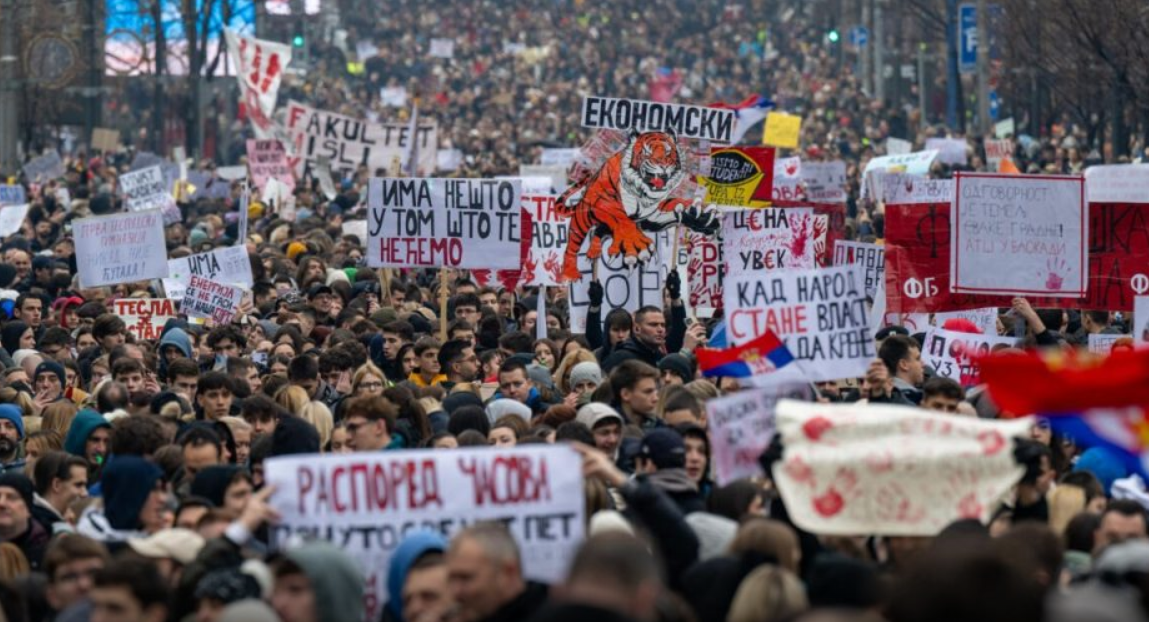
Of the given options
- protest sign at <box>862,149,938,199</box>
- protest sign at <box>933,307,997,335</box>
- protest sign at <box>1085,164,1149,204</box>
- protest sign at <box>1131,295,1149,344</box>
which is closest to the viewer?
protest sign at <box>1131,295,1149,344</box>

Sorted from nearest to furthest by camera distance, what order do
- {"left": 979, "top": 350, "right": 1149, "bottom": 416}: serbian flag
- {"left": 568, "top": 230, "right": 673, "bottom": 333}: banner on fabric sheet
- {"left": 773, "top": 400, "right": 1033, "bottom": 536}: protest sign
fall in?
1. {"left": 979, "top": 350, "right": 1149, "bottom": 416}: serbian flag
2. {"left": 773, "top": 400, "right": 1033, "bottom": 536}: protest sign
3. {"left": 568, "top": 230, "right": 673, "bottom": 333}: banner on fabric sheet

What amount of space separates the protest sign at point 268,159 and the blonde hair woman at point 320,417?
71.0 ft

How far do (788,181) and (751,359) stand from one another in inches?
700

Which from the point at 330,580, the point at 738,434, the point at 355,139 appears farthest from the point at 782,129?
the point at 330,580

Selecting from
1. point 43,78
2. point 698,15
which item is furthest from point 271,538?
point 698,15

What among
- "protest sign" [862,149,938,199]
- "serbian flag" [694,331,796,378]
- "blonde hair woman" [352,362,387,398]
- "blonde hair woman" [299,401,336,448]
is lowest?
"blonde hair woman" [299,401,336,448]

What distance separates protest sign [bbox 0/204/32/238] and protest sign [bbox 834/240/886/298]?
13.0 meters

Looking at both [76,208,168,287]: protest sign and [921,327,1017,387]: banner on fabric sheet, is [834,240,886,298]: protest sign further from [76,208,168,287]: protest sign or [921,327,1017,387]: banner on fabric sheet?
[76,208,168,287]: protest sign

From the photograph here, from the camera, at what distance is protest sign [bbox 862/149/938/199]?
29844 mm

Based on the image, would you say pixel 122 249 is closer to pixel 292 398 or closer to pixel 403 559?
pixel 292 398

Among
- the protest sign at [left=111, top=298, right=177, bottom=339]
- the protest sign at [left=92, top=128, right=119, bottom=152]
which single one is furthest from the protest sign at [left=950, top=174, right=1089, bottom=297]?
the protest sign at [left=92, top=128, right=119, bottom=152]

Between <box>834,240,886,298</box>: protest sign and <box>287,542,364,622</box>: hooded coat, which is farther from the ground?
<box>834,240,886,298</box>: protest sign

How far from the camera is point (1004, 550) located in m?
6.61

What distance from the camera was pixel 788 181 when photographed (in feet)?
91.3
